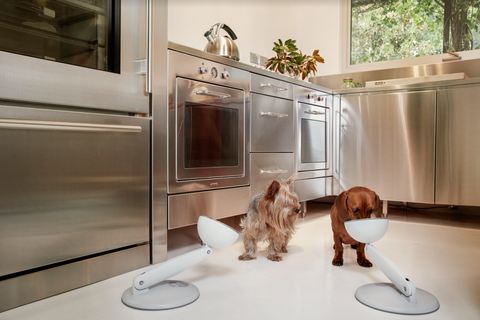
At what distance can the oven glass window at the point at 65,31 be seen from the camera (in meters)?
1.19

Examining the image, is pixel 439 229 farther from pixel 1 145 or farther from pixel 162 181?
pixel 1 145

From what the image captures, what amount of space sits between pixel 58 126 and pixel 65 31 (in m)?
0.40

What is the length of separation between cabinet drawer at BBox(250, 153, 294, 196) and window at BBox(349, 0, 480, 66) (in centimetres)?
193

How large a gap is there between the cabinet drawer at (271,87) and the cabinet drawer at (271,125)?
0.12 ft

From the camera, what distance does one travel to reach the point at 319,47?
389 centimetres

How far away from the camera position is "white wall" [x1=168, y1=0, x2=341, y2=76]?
2.59 meters

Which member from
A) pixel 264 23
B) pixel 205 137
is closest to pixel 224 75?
pixel 205 137

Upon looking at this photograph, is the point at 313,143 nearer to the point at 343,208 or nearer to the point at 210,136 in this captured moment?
the point at 210,136

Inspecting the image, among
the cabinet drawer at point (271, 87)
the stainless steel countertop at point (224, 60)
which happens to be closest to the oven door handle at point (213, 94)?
the stainless steel countertop at point (224, 60)

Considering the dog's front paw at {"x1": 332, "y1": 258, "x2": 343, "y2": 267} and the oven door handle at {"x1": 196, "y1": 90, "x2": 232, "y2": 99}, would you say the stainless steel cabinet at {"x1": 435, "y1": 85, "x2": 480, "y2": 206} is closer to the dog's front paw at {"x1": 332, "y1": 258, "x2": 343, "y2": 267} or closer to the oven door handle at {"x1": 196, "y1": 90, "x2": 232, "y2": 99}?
the dog's front paw at {"x1": 332, "y1": 258, "x2": 343, "y2": 267}

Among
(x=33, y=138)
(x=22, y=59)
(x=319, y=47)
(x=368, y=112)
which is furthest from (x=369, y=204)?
(x=319, y=47)

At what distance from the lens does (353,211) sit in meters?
1.45

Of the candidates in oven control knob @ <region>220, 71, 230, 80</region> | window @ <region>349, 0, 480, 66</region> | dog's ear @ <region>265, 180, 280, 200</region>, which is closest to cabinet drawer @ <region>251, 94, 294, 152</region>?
oven control knob @ <region>220, 71, 230, 80</region>

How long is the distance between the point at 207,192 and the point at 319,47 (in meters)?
2.71
